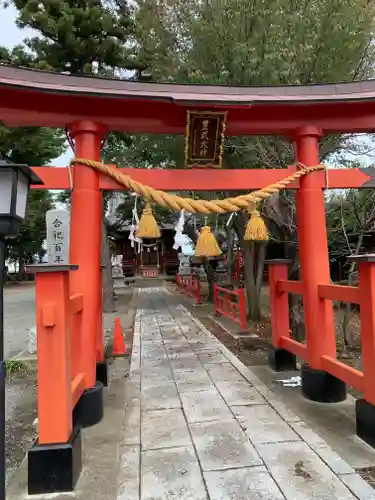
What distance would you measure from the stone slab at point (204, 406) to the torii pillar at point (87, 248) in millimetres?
955

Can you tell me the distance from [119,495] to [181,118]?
3.70 m

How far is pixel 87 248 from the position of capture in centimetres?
414

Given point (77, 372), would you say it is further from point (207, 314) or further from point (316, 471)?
point (207, 314)

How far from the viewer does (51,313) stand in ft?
9.51

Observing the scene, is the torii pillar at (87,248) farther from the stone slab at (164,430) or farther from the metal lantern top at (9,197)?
the metal lantern top at (9,197)

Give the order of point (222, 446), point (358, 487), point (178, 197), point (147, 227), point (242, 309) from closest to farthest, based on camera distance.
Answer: point (358, 487)
point (222, 446)
point (178, 197)
point (147, 227)
point (242, 309)

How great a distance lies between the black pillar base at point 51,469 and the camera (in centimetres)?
280

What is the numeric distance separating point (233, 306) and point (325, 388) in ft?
19.8

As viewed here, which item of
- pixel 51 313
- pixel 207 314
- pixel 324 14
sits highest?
pixel 324 14

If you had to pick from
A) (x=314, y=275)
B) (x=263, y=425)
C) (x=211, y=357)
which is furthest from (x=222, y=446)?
(x=211, y=357)

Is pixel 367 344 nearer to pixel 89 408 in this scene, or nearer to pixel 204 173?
pixel 204 173

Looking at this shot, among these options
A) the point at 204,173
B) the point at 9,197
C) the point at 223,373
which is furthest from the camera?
the point at 223,373

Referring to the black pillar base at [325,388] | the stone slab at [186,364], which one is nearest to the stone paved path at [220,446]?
the stone slab at [186,364]

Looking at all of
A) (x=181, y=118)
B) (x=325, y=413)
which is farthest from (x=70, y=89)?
(x=325, y=413)
